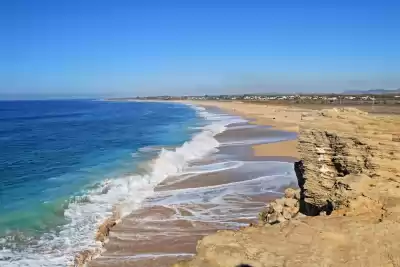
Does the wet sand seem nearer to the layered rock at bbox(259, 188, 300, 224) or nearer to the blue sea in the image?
the blue sea

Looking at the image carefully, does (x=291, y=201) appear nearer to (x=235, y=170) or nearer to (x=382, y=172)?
(x=382, y=172)

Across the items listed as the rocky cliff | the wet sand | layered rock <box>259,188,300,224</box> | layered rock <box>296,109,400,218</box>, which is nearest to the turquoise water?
the wet sand

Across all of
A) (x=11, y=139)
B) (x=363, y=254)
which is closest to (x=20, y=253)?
(x=363, y=254)

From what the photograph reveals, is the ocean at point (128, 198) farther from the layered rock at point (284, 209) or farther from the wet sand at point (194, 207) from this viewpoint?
the layered rock at point (284, 209)

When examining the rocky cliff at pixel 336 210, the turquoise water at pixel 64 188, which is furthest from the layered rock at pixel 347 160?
the turquoise water at pixel 64 188

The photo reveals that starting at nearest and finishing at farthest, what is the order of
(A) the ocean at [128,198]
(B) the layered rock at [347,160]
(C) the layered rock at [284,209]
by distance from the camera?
1. (B) the layered rock at [347,160]
2. (C) the layered rock at [284,209]
3. (A) the ocean at [128,198]

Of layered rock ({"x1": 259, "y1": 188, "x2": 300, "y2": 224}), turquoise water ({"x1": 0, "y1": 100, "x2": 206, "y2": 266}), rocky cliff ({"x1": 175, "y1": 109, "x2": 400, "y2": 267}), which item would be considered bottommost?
turquoise water ({"x1": 0, "y1": 100, "x2": 206, "y2": 266})
